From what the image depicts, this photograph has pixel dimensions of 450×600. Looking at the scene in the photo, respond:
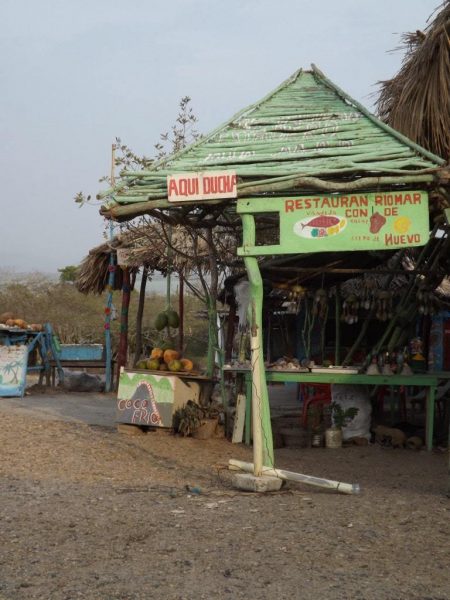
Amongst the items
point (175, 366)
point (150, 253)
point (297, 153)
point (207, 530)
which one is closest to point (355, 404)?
point (175, 366)

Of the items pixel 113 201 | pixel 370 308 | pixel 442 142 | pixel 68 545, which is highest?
pixel 442 142

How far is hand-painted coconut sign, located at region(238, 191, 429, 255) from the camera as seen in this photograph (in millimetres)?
7074

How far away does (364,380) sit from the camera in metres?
9.56

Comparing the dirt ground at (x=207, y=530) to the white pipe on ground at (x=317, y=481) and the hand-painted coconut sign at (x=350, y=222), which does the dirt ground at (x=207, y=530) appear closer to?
the white pipe on ground at (x=317, y=481)

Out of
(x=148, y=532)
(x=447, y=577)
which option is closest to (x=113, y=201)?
(x=148, y=532)

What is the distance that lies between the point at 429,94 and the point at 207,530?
571 centimetres

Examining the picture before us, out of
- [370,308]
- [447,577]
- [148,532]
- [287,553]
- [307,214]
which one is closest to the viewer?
[447,577]

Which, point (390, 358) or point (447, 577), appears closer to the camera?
point (447, 577)

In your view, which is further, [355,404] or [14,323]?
[14,323]

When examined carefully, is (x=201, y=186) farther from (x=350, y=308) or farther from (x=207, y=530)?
(x=350, y=308)

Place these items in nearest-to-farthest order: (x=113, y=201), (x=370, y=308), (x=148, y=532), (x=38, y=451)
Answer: (x=148, y=532) → (x=113, y=201) → (x=38, y=451) → (x=370, y=308)

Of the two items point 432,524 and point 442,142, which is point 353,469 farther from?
point 442,142

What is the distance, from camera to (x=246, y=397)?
10023mm

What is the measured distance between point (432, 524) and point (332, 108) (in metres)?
4.56
